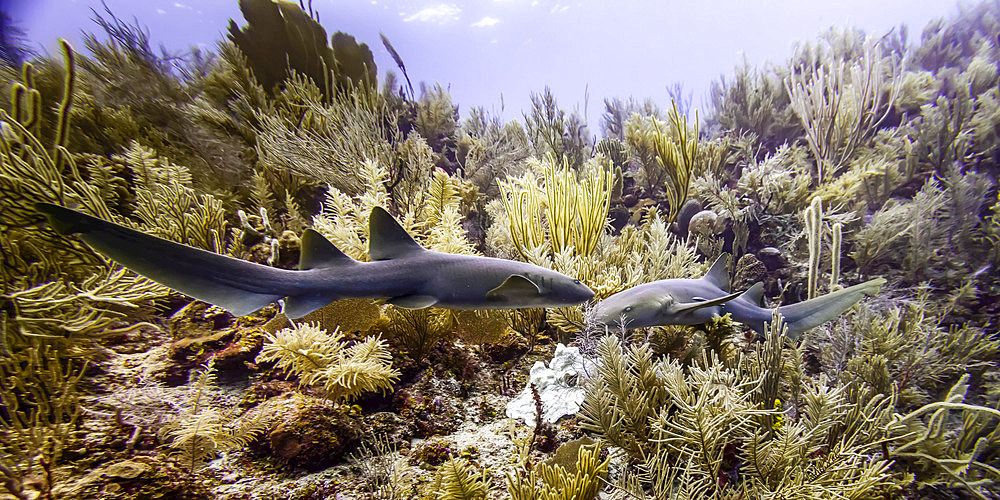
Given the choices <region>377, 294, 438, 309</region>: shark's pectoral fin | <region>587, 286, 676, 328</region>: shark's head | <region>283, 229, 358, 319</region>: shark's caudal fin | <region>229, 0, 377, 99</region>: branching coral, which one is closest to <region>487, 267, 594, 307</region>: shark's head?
<region>377, 294, 438, 309</region>: shark's pectoral fin

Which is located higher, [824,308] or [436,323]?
[824,308]

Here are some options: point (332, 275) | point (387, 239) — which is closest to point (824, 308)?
point (387, 239)

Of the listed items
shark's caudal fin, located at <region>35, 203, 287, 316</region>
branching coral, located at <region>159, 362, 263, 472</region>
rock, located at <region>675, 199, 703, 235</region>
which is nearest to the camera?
shark's caudal fin, located at <region>35, 203, 287, 316</region>

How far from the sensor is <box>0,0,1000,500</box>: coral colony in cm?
203

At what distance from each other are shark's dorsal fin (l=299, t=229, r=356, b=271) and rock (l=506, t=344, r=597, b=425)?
1.67 m

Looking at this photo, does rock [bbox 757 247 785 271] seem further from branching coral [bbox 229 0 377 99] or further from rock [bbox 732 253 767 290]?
branching coral [bbox 229 0 377 99]

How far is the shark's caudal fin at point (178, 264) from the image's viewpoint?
4.12 ft

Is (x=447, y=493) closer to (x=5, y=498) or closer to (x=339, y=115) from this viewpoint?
(x=5, y=498)

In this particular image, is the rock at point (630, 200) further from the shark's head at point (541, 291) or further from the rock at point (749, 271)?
the shark's head at point (541, 291)

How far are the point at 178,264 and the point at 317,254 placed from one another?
573 millimetres

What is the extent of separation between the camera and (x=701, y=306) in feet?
8.73

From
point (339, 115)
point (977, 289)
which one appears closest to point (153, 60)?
point (339, 115)

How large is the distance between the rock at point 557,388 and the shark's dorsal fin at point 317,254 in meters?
1.67

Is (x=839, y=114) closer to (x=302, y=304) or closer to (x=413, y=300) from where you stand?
(x=413, y=300)
